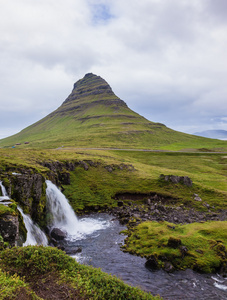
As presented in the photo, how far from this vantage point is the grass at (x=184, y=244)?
70.8 ft

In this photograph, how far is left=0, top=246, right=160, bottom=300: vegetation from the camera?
447 inches

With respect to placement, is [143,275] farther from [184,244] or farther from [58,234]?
[58,234]

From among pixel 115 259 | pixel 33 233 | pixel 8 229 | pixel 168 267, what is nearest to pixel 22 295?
pixel 8 229

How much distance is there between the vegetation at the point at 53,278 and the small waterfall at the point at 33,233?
403 inches

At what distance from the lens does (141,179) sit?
51.8 meters

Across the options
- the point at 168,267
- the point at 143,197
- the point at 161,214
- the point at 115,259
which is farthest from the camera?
the point at 143,197

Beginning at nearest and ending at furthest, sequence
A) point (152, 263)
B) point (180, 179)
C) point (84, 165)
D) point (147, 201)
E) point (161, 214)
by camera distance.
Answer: point (152, 263)
point (161, 214)
point (147, 201)
point (180, 179)
point (84, 165)

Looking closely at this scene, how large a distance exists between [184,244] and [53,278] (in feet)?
59.8

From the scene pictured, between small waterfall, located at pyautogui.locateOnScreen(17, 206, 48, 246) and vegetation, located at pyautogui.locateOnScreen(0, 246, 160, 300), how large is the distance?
1025 centimetres

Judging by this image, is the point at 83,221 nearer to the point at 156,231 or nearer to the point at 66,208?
the point at 66,208

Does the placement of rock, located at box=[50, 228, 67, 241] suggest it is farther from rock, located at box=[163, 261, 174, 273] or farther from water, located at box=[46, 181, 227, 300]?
rock, located at box=[163, 261, 174, 273]

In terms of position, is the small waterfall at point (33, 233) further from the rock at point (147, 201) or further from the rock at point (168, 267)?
the rock at point (147, 201)

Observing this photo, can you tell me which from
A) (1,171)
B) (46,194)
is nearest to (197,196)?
(46,194)

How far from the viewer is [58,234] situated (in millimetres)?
28375
